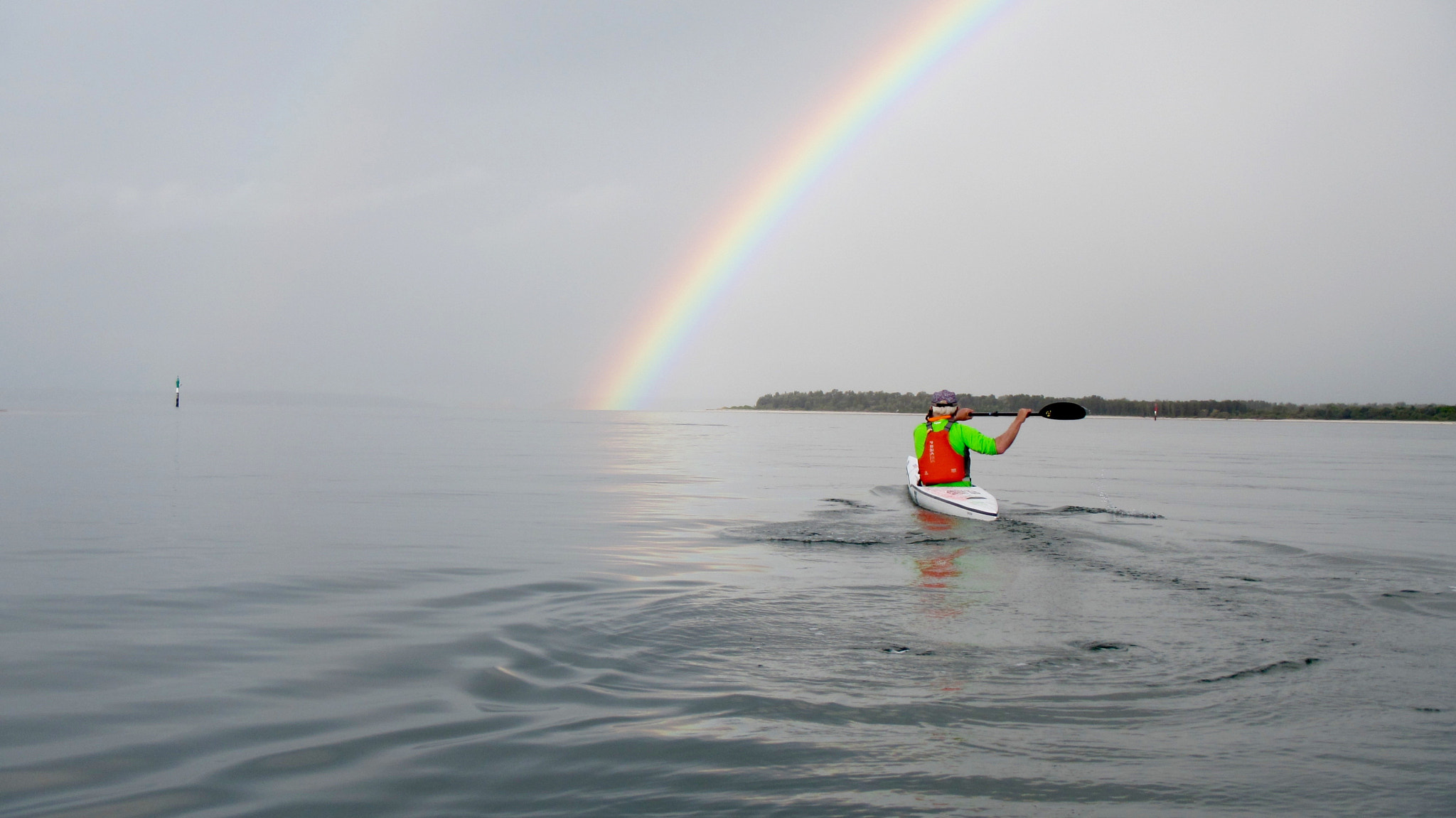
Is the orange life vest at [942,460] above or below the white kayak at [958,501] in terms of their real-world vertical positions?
above

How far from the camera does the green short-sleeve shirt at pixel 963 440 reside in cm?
1530

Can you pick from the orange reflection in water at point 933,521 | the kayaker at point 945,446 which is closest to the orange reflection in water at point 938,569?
the orange reflection in water at point 933,521

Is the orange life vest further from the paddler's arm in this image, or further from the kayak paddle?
the paddler's arm

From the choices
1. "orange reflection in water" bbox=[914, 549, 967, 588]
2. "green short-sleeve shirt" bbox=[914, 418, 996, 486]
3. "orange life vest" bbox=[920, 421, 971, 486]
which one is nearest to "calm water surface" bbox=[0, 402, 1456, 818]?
"orange reflection in water" bbox=[914, 549, 967, 588]

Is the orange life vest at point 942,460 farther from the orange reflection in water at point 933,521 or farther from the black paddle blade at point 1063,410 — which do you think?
the black paddle blade at point 1063,410

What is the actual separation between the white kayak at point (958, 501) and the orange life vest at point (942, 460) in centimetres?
25

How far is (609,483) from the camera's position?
81.0ft

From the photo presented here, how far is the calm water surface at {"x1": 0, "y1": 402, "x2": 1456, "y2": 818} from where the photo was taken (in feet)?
15.2

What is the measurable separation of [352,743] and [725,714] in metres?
2.14

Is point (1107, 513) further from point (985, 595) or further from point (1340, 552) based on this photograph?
point (985, 595)

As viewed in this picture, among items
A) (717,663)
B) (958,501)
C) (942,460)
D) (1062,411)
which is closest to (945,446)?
(942,460)

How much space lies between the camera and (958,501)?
1675cm

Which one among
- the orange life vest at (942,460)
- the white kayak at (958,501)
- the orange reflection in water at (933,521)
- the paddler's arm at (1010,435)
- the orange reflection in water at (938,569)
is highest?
the paddler's arm at (1010,435)

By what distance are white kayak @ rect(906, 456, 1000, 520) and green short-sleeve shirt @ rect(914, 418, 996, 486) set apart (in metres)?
0.41
